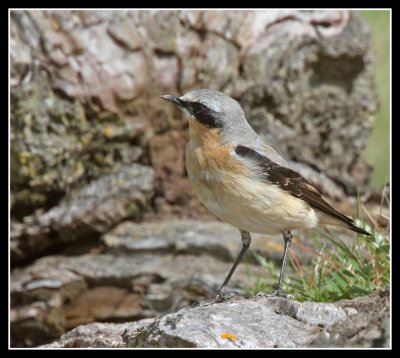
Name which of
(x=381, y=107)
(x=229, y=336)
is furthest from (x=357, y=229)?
(x=381, y=107)

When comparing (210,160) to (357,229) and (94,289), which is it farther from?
(94,289)

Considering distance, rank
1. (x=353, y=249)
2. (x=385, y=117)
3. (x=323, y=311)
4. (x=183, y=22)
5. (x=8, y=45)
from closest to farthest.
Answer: (x=323, y=311), (x=353, y=249), (x=8, y=45), (x=183, y=22), (x=385, y=117)

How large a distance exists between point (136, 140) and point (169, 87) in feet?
2.65

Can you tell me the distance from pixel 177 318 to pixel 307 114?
5408mm

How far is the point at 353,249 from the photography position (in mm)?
7262

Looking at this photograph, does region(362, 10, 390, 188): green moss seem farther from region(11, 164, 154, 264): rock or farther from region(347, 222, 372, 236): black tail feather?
region(347, 222, 372, 236): black tail feather

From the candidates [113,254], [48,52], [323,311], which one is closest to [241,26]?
[48,52]

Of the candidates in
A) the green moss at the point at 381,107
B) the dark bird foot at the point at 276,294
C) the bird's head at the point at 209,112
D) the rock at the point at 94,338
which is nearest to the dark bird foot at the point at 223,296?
the dark bird foot at the point at 276,294

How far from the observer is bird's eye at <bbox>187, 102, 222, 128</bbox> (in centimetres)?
670

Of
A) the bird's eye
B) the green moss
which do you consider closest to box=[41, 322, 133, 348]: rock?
the bird's eye

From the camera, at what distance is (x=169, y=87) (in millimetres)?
9773

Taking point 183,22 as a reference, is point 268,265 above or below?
below

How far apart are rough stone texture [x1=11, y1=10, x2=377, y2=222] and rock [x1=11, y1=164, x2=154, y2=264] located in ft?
0.69

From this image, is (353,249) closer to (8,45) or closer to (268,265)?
(268,265)
